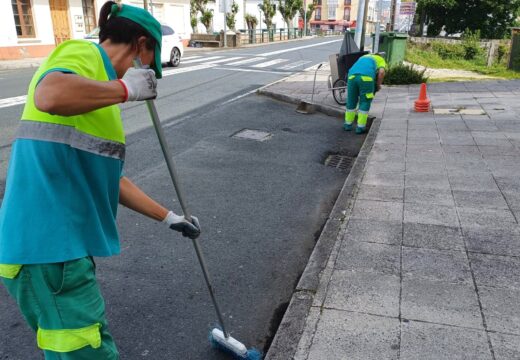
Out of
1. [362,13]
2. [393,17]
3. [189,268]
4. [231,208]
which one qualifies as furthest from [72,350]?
[393,17]

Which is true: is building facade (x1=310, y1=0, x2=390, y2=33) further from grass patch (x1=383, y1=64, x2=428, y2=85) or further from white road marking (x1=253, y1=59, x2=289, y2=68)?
grass patch (x1=383, y1=64, x2=428, y2=85)

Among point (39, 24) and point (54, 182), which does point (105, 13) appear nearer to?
point (54, 182)

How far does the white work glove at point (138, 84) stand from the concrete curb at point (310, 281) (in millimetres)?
1739

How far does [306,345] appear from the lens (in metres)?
2.78

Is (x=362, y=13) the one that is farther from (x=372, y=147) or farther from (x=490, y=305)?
(x=490, y=305)

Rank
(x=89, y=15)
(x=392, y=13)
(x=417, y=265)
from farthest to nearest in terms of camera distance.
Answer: (x=89, y=15), (x=392, y=13), (x=417, y=265)

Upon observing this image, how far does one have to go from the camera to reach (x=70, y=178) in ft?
5.60

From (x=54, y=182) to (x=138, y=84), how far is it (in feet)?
1.57

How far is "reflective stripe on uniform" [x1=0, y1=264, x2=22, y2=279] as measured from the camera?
5.68ft

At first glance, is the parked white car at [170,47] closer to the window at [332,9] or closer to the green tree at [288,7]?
the green tree at [288,7]

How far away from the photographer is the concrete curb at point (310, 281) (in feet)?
9.14

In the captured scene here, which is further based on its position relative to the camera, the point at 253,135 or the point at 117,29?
the point at 253,135

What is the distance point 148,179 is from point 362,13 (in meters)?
9.48

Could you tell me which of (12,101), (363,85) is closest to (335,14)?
(12,101)
